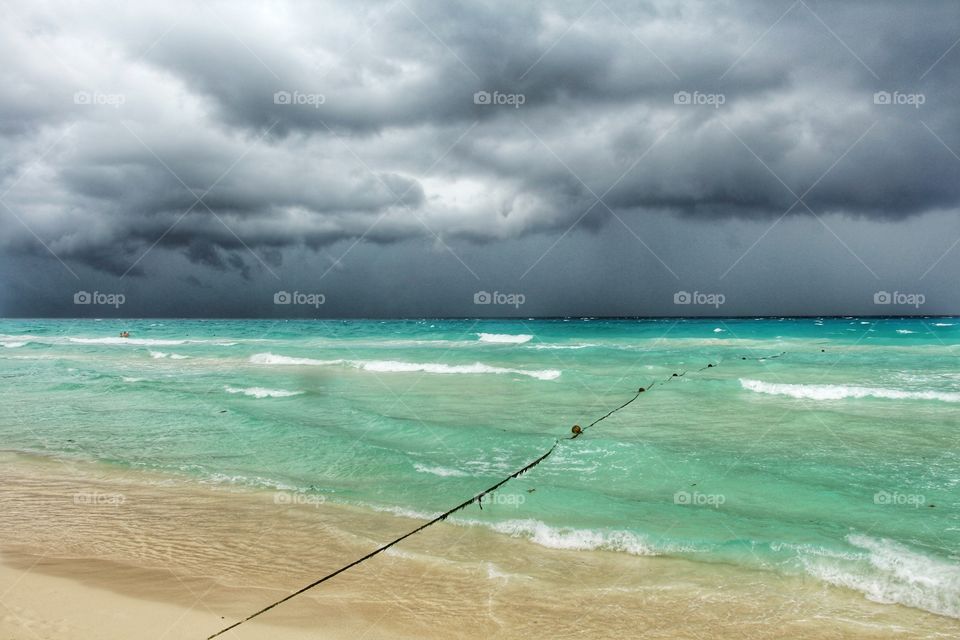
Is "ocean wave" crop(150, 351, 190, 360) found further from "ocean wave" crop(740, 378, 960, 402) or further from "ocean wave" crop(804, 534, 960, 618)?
"ocean wave" crop(804, 534, 960, 618)

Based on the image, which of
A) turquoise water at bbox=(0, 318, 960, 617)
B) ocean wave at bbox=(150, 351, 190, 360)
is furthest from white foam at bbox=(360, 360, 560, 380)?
ocean wave at bbox=(150, 351, 190, 360)

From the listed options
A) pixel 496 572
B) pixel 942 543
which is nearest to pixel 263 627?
pixel 496 572

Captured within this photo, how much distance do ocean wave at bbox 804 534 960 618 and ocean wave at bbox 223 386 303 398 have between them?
47.1 ft

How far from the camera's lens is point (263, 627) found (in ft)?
13.4

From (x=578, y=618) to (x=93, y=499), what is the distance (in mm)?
6472

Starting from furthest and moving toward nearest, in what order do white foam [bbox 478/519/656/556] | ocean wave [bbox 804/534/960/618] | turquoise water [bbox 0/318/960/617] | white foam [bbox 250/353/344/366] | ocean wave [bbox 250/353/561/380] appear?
white foam [bbox 250/353/344/366] → ocean wave [bbox 250/353/561/380] → turquoise water [bbox 0/318/960/617] → white foam [bbox 478/519/656/556] → ocean wave [bbox 804/534/960/618]

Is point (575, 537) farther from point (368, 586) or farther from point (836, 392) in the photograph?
point (836, 392)

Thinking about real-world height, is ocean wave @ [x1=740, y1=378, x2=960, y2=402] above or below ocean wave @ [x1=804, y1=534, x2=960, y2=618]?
above

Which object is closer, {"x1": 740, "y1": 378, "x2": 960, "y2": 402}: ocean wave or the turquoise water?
the turquoise water

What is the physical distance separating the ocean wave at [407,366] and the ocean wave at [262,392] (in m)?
6.40

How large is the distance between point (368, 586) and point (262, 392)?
13.4 m

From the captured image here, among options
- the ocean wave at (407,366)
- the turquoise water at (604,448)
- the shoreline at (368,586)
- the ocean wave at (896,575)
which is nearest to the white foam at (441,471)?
the turquoise water at (604,448)

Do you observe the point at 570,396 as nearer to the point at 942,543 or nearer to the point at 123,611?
the point at 942,543

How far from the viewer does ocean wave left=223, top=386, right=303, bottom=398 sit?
16469mm
